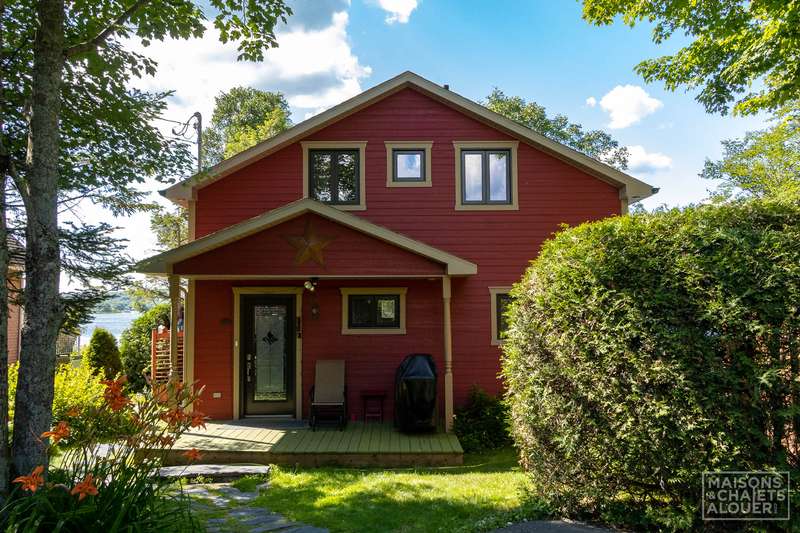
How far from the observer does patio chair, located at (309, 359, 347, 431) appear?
28.1 feet

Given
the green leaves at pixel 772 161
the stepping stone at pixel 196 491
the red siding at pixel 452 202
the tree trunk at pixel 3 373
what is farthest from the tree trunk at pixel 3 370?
the green leaves at pixel 772 161

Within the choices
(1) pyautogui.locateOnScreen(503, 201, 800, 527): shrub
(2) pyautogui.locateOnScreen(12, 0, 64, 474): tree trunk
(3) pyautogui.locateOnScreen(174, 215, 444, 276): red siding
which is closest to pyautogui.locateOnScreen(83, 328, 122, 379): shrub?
(3) pyautogui.locateOnScreen(174, 215, 444, 276): red siding

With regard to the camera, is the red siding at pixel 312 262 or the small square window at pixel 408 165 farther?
the small square window at pixel 408 165

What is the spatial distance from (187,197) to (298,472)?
5952mm

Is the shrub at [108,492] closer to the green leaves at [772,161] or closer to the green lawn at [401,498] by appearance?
the green lawn at [401,498]

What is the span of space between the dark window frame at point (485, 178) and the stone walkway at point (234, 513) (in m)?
6.79

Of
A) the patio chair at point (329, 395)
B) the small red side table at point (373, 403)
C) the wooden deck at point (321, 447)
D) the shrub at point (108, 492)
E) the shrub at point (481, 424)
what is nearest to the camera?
the shrub at point (108, 492)

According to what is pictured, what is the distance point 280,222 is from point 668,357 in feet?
20.2

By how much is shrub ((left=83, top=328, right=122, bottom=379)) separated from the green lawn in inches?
336

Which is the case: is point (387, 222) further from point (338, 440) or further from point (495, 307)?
point (338, 440)

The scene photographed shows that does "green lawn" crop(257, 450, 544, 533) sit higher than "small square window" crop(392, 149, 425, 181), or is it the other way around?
"small square window" crop(392, 149, 425, 181)

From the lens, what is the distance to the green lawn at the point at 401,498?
4535 millimetres

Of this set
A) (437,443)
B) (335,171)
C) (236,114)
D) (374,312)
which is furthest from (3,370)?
(236,114)

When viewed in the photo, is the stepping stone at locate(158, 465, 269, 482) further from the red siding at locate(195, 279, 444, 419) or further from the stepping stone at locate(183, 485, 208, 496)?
the red siding at locate(195, 279, 444, 419)
